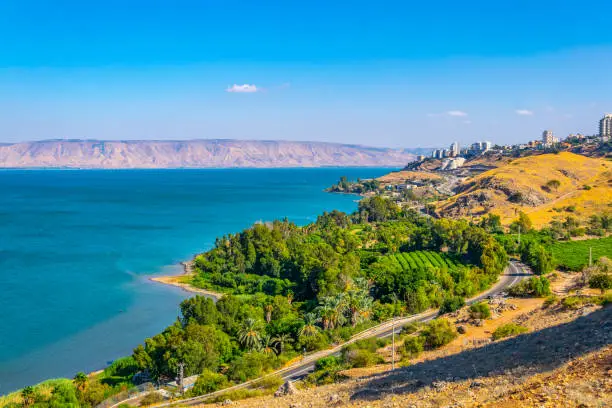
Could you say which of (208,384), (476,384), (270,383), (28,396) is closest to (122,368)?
(28,396)

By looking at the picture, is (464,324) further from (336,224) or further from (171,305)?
(336,224)

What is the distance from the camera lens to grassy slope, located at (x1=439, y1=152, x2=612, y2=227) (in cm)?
8701

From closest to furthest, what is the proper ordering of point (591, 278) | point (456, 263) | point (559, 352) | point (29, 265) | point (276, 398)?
point (559, 352) < point (276, 398) < point (591, 278) < point (456, 263) < point (29, 265)

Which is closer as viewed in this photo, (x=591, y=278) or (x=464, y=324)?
(x=464, y=324)

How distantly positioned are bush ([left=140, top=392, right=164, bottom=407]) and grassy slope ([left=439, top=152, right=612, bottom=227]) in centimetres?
6993

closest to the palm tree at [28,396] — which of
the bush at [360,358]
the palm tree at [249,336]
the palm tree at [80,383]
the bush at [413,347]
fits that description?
the palm tree at [80,383]

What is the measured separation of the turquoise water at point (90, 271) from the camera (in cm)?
3716

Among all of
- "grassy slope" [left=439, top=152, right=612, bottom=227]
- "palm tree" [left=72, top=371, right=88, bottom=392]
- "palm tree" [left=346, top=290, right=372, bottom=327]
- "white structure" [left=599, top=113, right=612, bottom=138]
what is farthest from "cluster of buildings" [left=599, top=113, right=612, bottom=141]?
"palm tree" [left=72, top=371, right=88, bottom=392]

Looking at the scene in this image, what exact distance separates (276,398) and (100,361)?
19.8m

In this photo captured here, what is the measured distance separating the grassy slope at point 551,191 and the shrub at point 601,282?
43.5m

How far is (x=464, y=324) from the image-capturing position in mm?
33031

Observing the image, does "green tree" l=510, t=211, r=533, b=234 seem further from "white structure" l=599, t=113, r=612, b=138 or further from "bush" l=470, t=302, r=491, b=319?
"white structure" l=599, t=113, r=612, b=138

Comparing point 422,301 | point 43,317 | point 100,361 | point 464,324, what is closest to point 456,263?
point 422,301

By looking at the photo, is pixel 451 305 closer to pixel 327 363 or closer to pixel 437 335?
pixel 437 335
